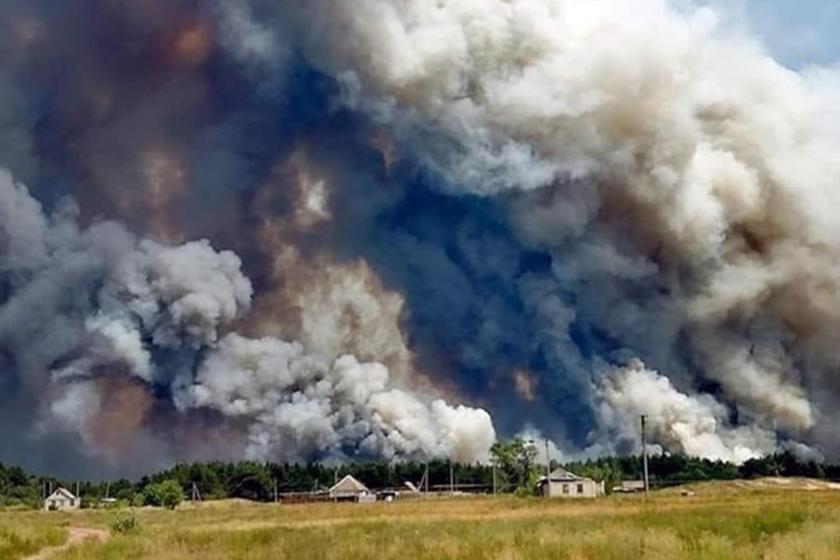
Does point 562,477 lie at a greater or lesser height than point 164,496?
greater

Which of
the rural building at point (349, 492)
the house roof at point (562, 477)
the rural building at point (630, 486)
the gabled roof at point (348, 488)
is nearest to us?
the house roof at point (562, 477)

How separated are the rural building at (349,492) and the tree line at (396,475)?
42.8 ft

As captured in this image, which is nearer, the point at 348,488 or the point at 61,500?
the point at 348,488

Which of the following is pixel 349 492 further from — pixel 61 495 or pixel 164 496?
pixel 61 495

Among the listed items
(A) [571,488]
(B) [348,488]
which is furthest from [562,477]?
(B) [348,488]

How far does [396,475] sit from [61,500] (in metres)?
40.9

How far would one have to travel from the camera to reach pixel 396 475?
13088 centimetres

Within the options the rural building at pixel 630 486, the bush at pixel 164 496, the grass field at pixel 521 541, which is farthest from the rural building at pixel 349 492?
the grass field at pixel 521 541

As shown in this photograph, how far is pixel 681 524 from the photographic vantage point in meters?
26.3

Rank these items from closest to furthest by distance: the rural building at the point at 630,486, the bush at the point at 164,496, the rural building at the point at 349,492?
the bush at the point at 164,496, the rural building at the point at 630,486, the rural building at the point at 349,492

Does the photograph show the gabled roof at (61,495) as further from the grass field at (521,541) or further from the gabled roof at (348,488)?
the grass field at (521,541)

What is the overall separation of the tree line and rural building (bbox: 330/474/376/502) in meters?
13.0

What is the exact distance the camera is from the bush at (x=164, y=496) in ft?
314

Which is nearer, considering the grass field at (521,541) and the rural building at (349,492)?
the grass field at (521,541)
